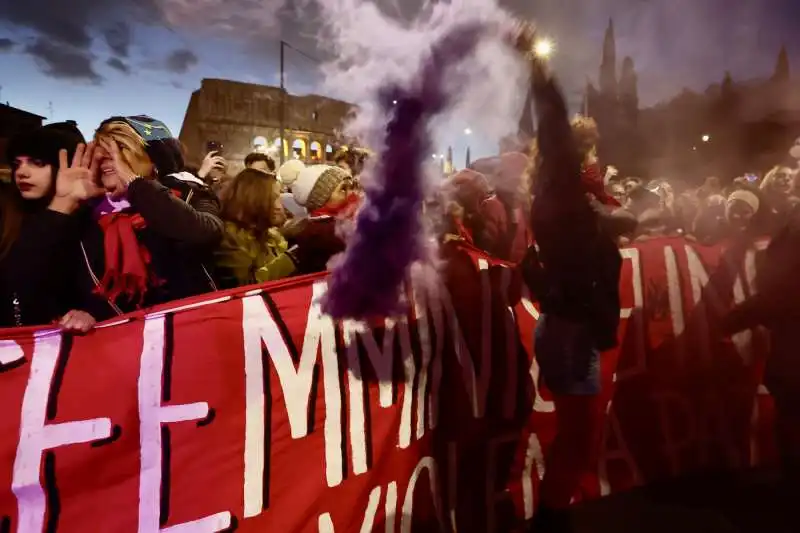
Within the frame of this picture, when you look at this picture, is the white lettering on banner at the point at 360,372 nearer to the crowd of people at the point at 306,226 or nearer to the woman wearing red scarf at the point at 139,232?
the crowd of people at the point at 306,226

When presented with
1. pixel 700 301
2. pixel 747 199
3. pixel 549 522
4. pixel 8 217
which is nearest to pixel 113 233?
pixel 8 217

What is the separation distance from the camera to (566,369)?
250 centimetres

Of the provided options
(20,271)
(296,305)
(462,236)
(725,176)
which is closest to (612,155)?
(725,176)

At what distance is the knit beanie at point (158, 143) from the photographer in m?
2.44

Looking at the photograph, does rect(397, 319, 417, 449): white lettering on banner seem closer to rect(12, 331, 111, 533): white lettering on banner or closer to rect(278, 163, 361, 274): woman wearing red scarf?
rect(278, 163, 361, 274): woman wearing red scarf

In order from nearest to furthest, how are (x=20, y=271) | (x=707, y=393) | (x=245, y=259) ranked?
(x=20, y=271), (x=245, y=259), (x=707, y=393)

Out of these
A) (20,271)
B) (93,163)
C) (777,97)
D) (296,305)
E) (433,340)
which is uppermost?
(777,97)

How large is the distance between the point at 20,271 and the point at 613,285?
2542 millimetres

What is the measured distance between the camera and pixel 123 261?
88.7 inches

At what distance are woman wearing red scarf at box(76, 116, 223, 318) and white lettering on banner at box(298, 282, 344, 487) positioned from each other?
69cm

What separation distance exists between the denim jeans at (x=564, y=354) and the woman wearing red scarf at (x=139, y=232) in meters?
1.58

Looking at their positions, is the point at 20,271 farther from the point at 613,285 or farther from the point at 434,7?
the point at 613,285

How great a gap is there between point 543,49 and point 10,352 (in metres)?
2.23

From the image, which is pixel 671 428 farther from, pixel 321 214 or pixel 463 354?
pixel 321 214
